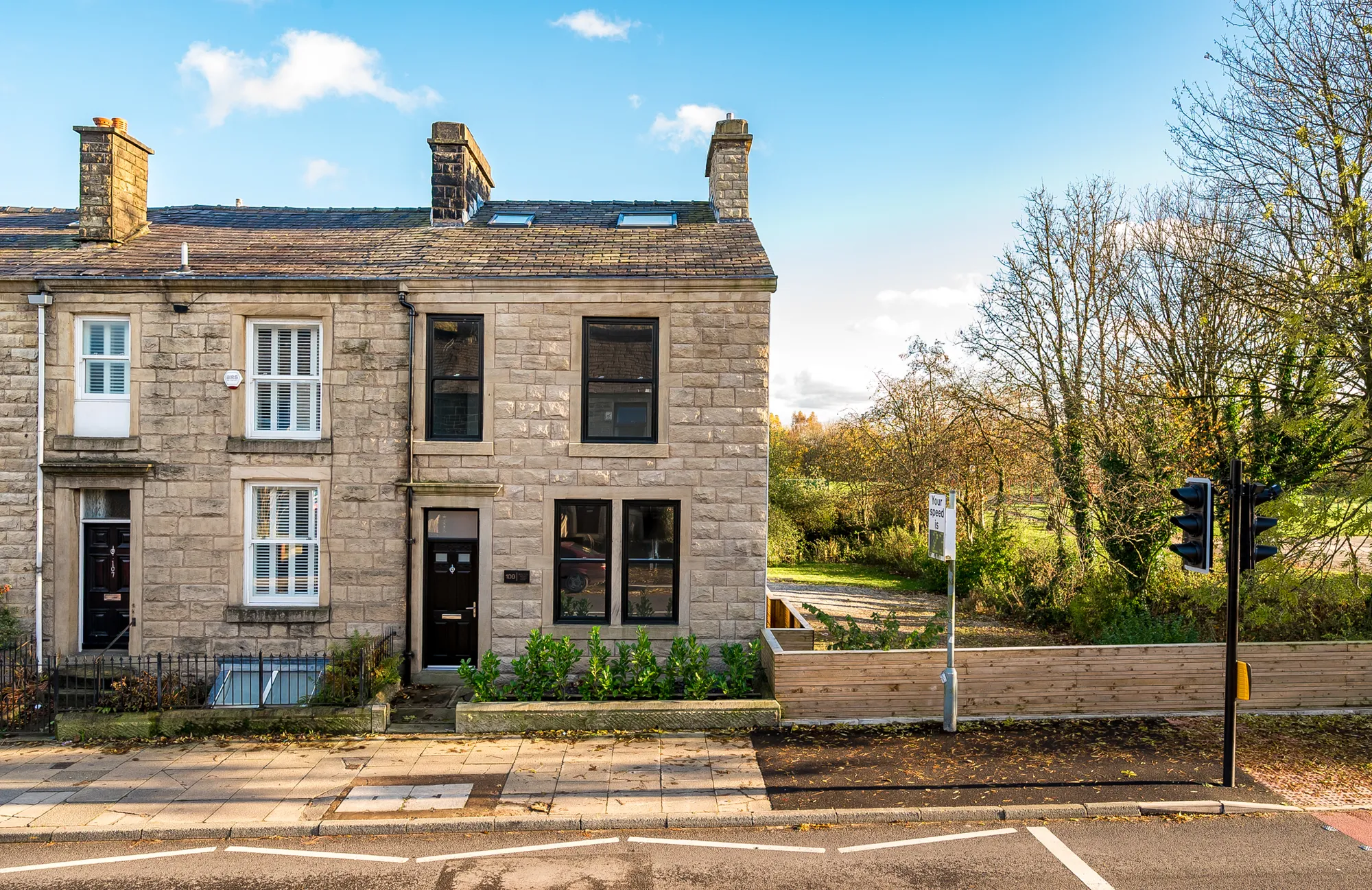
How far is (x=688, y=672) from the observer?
11523 millimetres

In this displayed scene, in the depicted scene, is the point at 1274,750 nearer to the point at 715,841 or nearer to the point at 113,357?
the point at 715,841

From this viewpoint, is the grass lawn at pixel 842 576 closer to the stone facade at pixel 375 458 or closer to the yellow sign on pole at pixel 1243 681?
the stone facade at pixel 375 458

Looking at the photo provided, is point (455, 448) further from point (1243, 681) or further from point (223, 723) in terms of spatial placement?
point (1243, 681)

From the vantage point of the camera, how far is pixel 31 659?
12242 mm

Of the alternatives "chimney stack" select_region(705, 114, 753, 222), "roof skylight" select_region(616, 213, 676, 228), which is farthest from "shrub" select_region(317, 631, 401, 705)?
"chimney stack" select_region(705, 114, 753, 222)

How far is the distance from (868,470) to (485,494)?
53.1 feet

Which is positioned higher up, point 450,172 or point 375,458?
point 450,172

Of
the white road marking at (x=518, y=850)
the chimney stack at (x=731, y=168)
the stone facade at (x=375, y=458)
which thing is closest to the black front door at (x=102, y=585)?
the stone facade at (x=375, y=458)

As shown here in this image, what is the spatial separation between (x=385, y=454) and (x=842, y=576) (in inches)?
675

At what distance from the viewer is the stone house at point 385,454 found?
1248 cm

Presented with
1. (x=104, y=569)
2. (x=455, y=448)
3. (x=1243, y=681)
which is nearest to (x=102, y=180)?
(x=104, y=569)

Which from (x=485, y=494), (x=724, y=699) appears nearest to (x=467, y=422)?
(x=485, y=494)

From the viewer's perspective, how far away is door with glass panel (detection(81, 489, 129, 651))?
12.8m

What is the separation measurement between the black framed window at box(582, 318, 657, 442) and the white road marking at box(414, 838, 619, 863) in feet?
20.3
